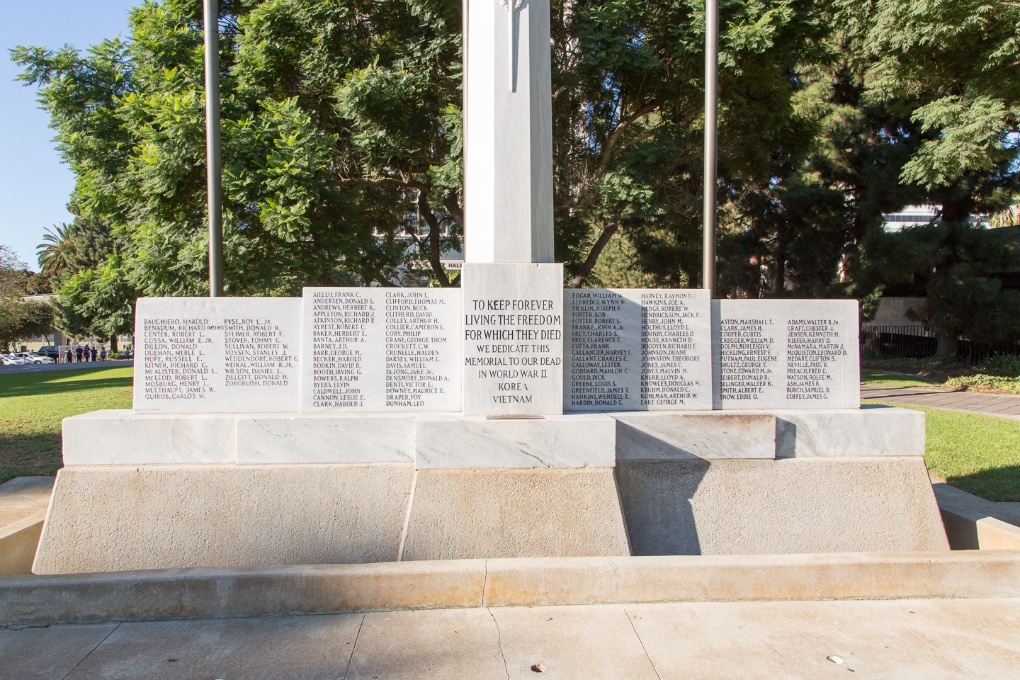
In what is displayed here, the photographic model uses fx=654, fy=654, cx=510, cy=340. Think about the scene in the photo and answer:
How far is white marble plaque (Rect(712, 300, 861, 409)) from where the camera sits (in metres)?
5.80

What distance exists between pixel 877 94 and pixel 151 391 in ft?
71.2

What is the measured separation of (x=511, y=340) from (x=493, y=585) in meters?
1.83

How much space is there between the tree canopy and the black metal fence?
325 inches

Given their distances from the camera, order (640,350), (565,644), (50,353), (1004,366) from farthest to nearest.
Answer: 1. (50,353)
2. (1004,366)
3. (640,350)
4. (565,644)

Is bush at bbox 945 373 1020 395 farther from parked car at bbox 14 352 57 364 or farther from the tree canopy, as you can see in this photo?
parked car at bbox 14 352 57 364

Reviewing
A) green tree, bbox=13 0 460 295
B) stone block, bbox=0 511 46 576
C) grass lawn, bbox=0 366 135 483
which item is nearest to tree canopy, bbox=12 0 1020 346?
green tree, bbox=13 0 460 295

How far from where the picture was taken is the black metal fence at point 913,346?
23.6 meters

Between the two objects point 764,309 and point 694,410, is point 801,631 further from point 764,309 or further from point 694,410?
point 764,309

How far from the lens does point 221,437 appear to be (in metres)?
5.18

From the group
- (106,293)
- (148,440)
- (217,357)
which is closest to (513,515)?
(217,357)

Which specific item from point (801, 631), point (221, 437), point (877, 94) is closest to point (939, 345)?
point (877, 94)

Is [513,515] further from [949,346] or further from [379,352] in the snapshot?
[949,346]

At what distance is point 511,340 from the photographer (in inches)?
203

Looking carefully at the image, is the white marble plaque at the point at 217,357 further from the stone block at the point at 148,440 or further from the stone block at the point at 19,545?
the stone block at the point at 19,545
